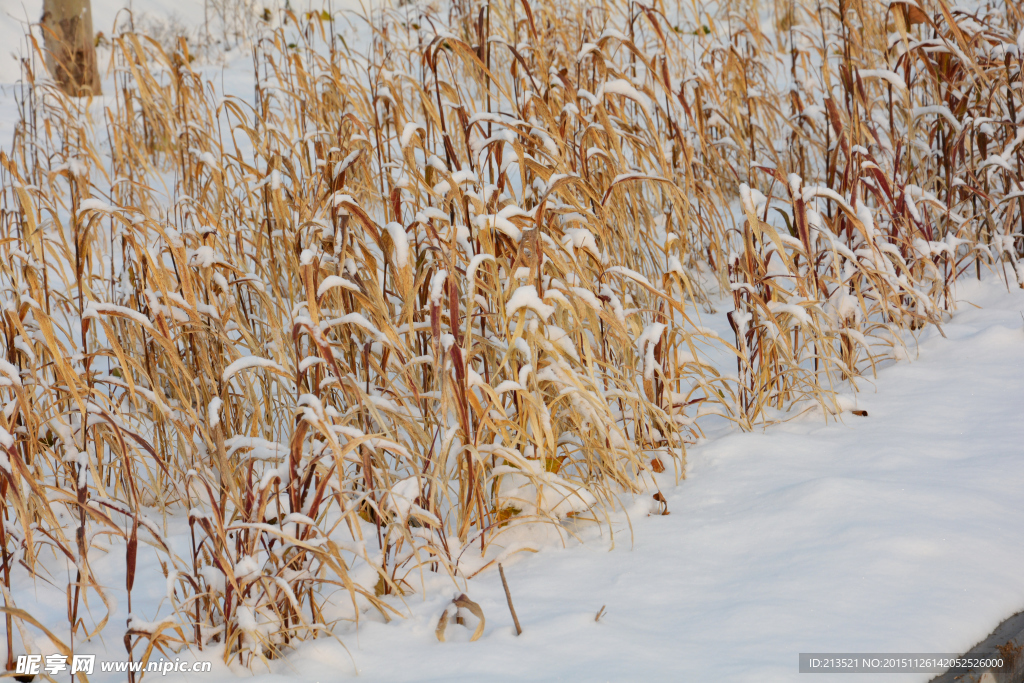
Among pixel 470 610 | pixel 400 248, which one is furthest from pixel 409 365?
pixel 470 610

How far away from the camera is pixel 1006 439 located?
1482mm

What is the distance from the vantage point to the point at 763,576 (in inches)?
46.8

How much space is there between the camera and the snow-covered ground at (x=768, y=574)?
3.44ft

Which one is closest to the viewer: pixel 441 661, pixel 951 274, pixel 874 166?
pixel 441 661

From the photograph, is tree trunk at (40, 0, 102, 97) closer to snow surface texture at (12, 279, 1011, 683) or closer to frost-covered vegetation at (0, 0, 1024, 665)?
frost-covered vegetation at (0, 0, 1024, 665)

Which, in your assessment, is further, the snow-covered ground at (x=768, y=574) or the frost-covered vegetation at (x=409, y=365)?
the frost-covered vegetation at (x=409, y=365)

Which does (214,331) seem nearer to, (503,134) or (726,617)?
(503,134)

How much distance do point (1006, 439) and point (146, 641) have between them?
1546 millimetres

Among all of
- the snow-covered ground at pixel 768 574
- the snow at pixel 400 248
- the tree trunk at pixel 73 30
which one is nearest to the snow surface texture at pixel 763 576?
the snow-covered ground at pixel 768 574

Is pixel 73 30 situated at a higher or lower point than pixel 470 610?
higher

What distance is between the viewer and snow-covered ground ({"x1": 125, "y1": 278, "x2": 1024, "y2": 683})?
105cm

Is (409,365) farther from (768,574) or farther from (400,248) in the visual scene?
(768,574)

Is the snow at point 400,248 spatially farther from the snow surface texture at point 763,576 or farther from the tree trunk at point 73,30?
the tree trunk at point 73,30

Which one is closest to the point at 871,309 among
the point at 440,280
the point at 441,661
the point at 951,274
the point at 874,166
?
the point at 951,274
